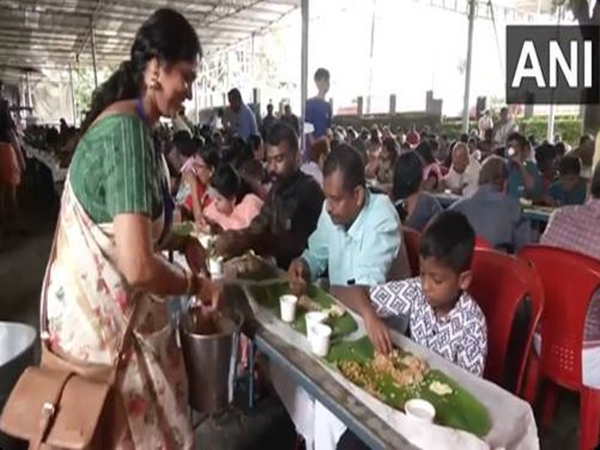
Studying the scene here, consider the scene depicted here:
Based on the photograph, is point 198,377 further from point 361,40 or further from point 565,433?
point 361,40

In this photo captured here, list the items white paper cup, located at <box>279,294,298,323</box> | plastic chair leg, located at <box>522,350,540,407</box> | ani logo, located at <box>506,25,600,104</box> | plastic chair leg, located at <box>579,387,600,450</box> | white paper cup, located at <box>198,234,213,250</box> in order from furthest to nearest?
ani logo, located at <box>506,25,600,104</box>, white paper cup, located at <box>198,234,213,250</box>, plastic chair leg, located at <box>522,350,540,407</box>, plastic chair leg, located at <box>579,387,600,450</box>, white paper cup, located at <box>279,294,298,323</box>

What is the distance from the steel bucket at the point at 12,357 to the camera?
2090 mm

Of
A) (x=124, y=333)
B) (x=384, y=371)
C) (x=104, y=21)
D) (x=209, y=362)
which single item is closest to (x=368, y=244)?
(x=384, y=371)

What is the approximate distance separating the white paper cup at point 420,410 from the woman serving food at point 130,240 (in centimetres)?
68

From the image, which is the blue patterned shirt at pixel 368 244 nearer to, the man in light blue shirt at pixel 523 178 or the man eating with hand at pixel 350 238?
the man eating with hand at pixel 350 238

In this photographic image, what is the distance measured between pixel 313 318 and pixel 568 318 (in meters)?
1.22

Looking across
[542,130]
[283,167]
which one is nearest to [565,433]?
[283,167]

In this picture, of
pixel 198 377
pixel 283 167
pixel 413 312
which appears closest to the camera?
pixel 198 377

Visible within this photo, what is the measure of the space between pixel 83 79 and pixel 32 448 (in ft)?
103

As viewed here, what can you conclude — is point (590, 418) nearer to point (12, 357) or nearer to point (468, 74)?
point (12, 357)

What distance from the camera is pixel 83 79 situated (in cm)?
2964

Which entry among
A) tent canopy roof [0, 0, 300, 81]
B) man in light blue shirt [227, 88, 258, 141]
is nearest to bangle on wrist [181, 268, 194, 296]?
man in light blue shirt [227, 88, 258, 141]

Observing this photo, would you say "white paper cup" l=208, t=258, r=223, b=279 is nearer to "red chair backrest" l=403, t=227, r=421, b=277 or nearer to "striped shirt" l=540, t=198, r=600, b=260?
"red chair backrest" l=403, t=227, r=421, b=277

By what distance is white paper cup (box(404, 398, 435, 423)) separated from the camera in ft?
4.27
